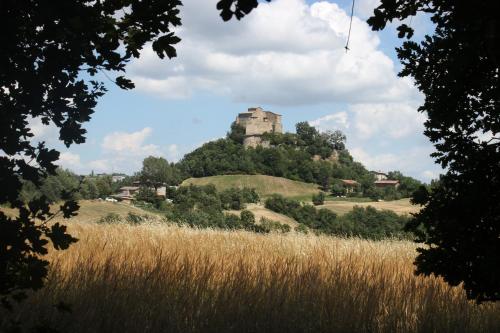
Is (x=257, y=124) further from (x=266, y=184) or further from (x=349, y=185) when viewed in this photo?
(x=266, y=184)

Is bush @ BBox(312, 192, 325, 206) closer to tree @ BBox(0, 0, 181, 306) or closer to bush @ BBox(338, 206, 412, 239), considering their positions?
bush @ BBox(338, 206, 412, 239)

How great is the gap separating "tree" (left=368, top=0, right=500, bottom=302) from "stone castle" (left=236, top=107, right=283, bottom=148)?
16273 centimetres

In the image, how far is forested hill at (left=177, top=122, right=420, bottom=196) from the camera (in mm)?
147250

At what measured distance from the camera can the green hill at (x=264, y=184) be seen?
131 meters

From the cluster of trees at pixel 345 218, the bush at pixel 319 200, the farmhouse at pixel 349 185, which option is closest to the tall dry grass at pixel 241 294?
the cluster of trees at pixel 345 218

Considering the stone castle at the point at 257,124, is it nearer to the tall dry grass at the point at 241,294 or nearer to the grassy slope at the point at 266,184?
the grassy slope at the point at 266,184

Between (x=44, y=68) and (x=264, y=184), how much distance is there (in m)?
132

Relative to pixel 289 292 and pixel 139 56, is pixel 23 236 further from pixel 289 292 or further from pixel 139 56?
pixel 289 292

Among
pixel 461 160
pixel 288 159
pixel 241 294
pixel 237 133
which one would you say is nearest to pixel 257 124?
pixel 237 133

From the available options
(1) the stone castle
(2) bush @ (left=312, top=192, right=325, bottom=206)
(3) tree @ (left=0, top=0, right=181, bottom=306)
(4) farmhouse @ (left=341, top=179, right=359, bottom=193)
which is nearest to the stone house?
(4) farmhouse @ (left=341, top=179, right=359, bottom=193)

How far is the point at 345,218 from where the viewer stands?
292 ft

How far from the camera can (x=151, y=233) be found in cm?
894

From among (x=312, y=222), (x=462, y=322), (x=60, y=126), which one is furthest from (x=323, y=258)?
(x=312, y=222)

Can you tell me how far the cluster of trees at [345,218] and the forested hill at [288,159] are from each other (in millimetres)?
40328
